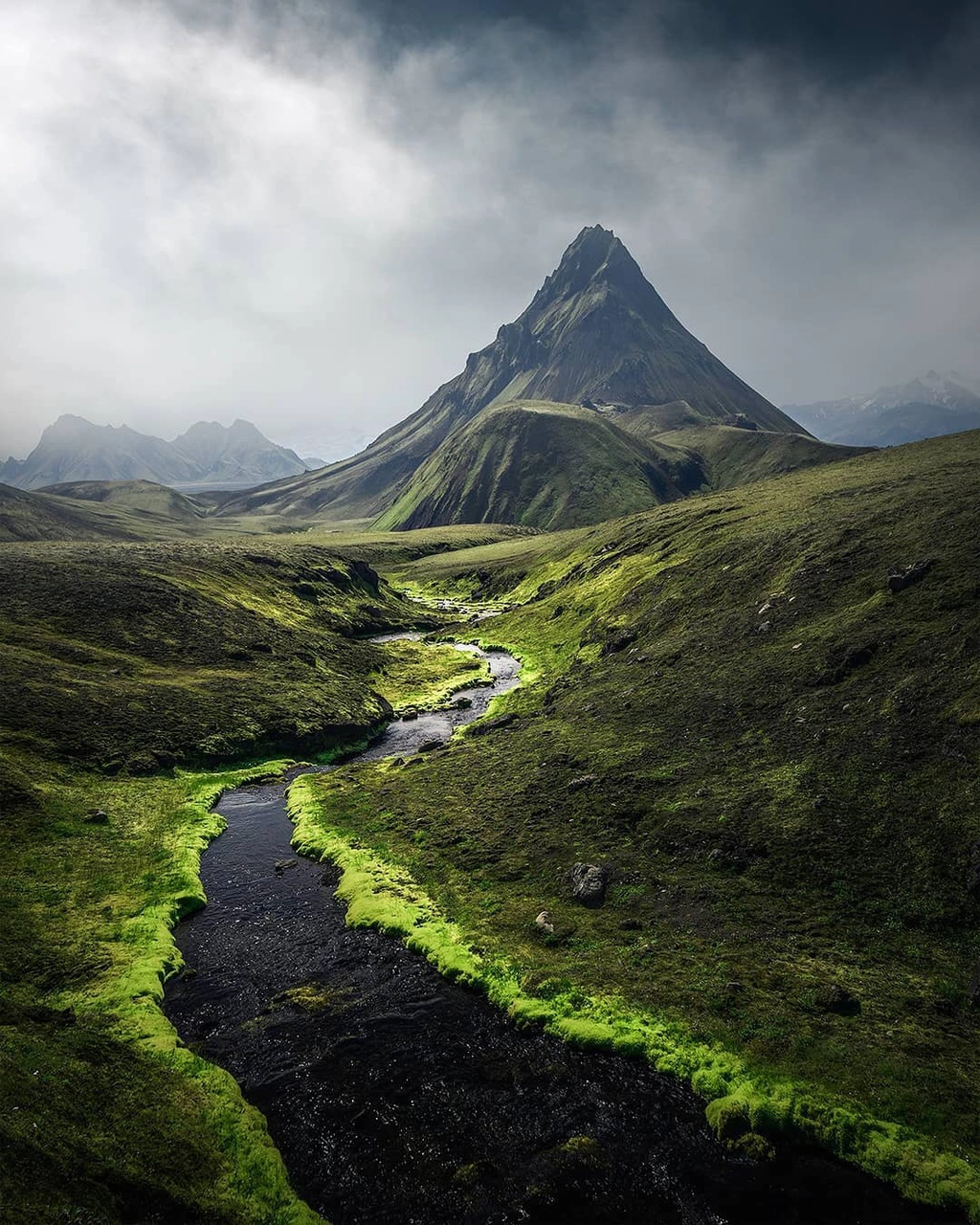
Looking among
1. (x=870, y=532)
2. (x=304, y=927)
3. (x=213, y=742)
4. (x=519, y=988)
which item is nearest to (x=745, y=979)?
(x=519, y=988)

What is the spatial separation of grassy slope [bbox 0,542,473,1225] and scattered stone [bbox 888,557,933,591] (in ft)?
203

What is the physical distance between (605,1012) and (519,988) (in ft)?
15.5

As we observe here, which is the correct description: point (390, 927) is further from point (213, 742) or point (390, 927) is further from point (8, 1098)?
point (213, 742)

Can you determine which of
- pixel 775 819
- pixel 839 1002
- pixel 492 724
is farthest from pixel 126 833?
pixel 839 1002

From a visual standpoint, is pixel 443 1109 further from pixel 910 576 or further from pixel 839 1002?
pixel 910 576

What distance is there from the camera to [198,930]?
39.2 metres

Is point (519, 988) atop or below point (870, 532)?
below

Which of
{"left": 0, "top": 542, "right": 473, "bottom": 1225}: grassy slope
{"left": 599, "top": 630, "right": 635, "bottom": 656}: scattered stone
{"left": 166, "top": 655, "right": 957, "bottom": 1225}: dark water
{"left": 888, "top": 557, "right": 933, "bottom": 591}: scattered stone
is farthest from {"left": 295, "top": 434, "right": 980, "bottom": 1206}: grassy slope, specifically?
{"left": 0, "top": 542, "right": 473, "bottom": 1225}: grassy slope

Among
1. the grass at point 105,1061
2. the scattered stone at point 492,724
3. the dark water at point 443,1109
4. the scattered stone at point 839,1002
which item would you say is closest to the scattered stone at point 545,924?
the dark water at point 443,1109

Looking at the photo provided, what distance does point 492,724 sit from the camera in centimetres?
7306

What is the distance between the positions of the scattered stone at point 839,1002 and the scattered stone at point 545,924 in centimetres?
1418

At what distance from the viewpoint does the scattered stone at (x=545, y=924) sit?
36747 millimetres

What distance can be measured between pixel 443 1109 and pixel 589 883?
16.4 m

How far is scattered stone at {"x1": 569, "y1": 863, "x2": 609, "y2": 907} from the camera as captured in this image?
38.8 metres
